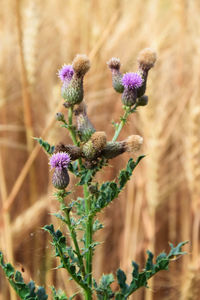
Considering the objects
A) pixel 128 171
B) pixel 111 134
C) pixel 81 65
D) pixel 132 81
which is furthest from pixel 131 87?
pixel 111 134

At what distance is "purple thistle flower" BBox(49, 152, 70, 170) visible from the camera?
91 centimetres

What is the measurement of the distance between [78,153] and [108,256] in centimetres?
133

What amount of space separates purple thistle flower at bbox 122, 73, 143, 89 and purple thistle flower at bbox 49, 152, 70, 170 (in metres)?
0.25

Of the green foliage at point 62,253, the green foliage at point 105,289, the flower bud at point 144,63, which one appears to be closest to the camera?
the green foliage at point 62,253

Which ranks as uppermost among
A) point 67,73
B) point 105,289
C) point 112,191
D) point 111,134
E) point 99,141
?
point 111,134

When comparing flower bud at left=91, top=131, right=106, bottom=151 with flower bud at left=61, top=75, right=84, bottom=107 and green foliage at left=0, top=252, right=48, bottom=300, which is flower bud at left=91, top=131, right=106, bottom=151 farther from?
green foliage at left=0, top=252, right=48, bottom=300

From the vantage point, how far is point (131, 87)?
1.02m

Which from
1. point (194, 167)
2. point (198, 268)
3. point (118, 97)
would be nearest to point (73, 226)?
point (198, 268)

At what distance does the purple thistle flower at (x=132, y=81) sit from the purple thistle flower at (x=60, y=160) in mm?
247

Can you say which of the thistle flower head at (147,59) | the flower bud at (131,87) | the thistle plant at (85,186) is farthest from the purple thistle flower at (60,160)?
the thistle flower head at (147,59)

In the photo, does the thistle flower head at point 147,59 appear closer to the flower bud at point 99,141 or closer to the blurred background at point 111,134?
the flower bud at point 99,141

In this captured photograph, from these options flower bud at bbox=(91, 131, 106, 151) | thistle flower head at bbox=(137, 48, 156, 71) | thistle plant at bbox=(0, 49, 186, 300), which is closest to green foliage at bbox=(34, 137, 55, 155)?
thistle plant at bbox=(0, 49, 186, 300)

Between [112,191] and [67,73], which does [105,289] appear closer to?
[112,191]

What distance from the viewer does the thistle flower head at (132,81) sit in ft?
3.35
